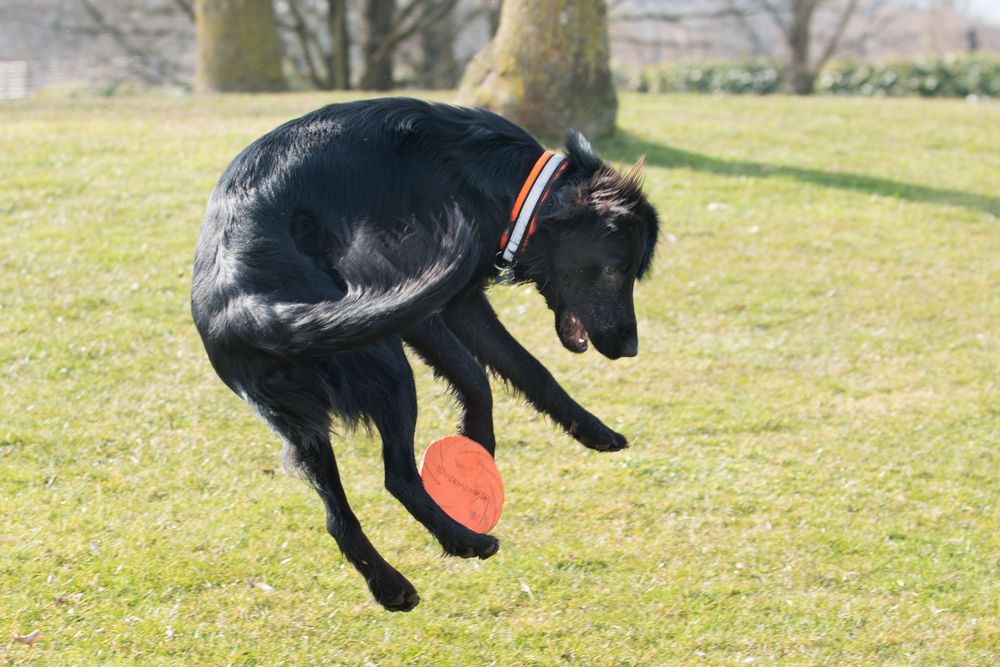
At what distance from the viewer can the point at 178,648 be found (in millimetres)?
3893

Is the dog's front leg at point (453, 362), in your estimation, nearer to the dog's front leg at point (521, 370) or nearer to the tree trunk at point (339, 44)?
the dog's front leg at point (521, 370)

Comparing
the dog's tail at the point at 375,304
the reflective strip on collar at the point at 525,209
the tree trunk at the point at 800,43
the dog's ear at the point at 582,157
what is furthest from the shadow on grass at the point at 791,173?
the tree trunk at the point at 800,43

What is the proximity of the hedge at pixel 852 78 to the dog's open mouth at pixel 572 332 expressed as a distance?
19.3m

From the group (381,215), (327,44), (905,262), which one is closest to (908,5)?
(327,44)

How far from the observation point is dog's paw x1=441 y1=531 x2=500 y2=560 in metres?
3.54

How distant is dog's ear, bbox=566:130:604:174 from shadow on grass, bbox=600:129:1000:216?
6.94m

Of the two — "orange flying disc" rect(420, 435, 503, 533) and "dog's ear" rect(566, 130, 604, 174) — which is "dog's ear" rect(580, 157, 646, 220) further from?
"orange flying disc" rect(420, 435, 503, 533)

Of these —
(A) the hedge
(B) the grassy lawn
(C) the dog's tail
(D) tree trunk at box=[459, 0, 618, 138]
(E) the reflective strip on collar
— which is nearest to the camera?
(C) the dog's tail

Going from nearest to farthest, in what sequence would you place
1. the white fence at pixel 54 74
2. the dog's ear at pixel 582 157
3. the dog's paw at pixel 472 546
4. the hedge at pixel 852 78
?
the dog's paw at pixel 472 546, the dog's ear at pixel 582 157, the hedge at pixel 852 78, the white fence at pixel 54 74

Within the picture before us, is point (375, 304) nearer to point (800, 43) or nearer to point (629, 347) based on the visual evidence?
point (629, 347)

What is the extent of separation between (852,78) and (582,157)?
22081 mm

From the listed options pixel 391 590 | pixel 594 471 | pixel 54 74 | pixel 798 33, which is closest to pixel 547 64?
pixel 594 471

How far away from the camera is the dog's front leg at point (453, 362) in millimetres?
3801

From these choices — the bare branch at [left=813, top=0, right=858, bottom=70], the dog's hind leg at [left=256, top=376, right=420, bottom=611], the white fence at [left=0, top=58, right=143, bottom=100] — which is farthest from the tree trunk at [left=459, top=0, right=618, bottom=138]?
the white fence at [left=0, top=58, right=143, bottom=100]
